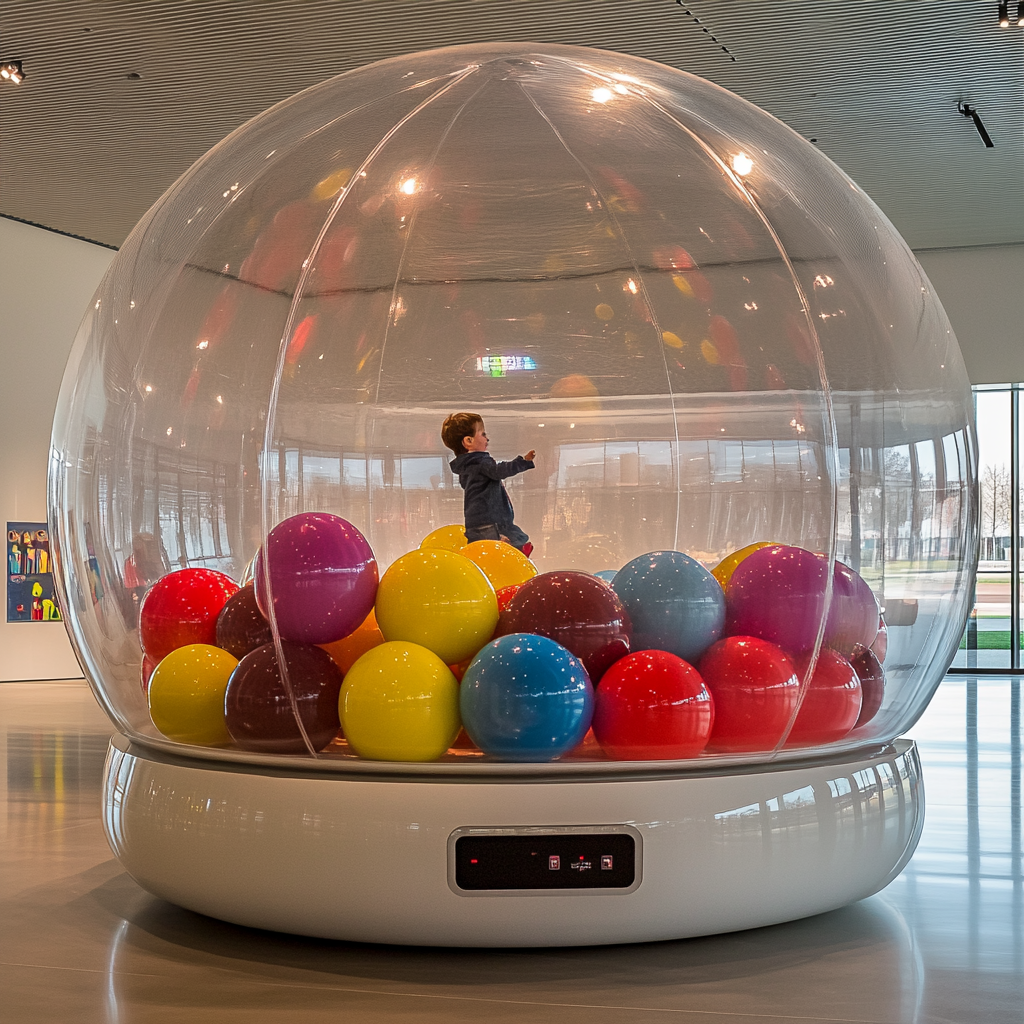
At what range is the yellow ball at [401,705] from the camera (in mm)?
2598

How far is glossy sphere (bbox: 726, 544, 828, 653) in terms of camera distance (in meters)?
2.83

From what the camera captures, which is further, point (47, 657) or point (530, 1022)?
point (47, 657)

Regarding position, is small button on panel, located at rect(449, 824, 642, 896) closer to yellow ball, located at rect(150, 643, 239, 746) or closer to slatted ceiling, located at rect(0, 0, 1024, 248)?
yellow ball, located at rect(150, 643, 239, 746)

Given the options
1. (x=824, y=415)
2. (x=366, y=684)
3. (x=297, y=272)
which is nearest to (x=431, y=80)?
(x=297, y=272)

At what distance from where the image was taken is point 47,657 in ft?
36.1

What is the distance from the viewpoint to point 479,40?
7664 millimetres

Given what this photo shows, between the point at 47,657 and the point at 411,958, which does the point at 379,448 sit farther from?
the point at 47,657

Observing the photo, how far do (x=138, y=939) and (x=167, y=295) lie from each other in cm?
152

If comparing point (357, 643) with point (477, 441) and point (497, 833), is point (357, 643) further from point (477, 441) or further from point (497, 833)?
point (477, 441)

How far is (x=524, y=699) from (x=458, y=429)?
1439mm

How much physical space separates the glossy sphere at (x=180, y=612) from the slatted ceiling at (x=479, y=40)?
489 centimetres

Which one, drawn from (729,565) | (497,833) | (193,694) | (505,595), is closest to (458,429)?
(505,595)

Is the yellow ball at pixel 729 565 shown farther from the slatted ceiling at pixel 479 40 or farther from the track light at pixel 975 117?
the track light at pixel 975 117

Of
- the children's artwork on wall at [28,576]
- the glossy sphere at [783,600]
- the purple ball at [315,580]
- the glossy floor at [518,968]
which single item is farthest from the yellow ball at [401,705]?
the children's artwork on wall at [28,576]
